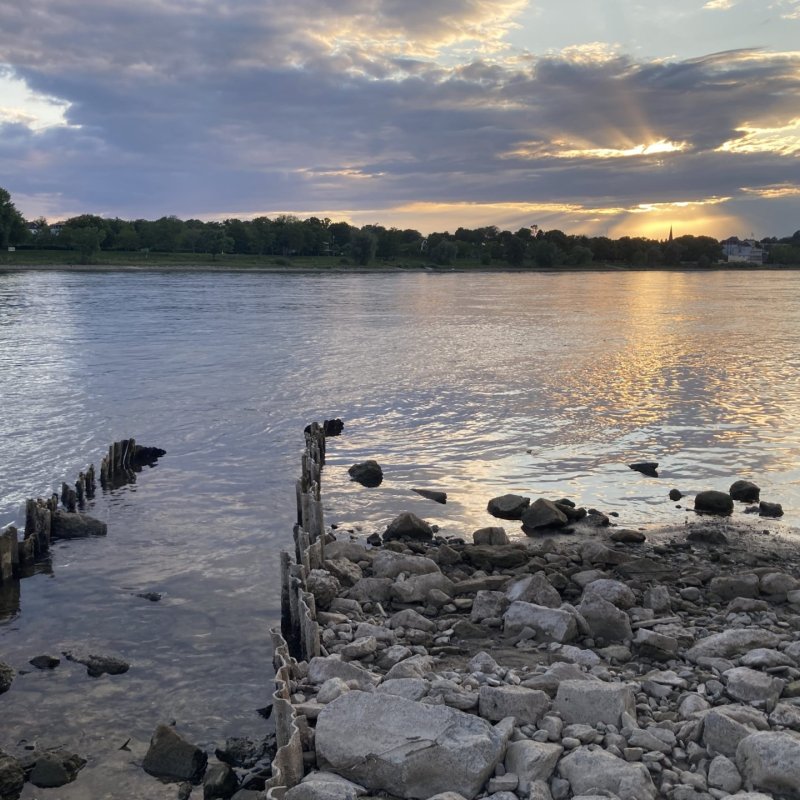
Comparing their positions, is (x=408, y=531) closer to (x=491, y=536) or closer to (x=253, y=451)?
(x=491, y=536)

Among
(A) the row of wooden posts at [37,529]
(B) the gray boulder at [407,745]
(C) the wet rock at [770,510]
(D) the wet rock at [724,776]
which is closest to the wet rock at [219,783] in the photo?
(B) the gray boulder at [407,745]

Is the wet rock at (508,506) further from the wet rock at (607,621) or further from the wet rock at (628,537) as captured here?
the wet rock at (607,621)

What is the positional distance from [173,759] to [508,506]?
10.8m

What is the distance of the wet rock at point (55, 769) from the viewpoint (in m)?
9.01

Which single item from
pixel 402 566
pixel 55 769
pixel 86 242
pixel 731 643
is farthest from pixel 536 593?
pixel 86 242

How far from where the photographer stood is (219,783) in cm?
873

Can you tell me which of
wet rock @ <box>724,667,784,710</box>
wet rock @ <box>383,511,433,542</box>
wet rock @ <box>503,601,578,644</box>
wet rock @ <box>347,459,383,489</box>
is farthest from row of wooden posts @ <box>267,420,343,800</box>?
wet rock @ <box>724,667,784,710</box>

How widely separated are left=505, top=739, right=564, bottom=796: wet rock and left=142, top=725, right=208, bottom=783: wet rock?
147 inches

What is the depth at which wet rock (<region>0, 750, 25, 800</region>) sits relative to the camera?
872cm

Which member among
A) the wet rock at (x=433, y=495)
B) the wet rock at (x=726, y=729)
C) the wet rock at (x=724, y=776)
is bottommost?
the wet rock at (x=433, y=495)

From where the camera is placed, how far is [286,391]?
3678 cm

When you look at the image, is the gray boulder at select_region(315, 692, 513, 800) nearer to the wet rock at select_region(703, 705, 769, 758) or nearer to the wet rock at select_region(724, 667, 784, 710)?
the wet rock at select_region(703, 705, 769, 758)

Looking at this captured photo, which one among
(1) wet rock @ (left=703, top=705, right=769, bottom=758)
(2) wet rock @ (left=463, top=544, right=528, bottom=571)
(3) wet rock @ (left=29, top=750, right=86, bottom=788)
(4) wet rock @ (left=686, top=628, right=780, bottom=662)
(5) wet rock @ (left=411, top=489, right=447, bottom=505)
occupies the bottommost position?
(3) wet rock @ (left=29, top=750, right=86, bottom=788)

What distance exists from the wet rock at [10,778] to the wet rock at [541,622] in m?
6.26
